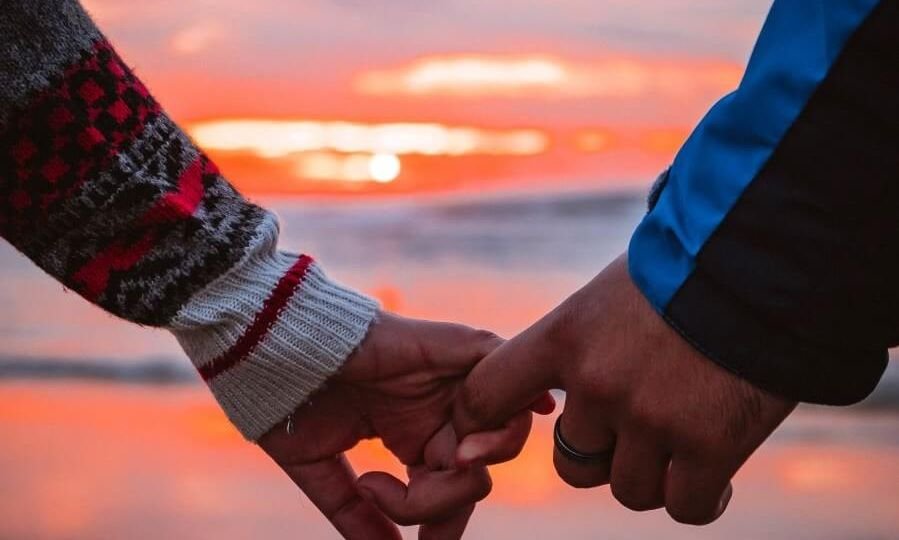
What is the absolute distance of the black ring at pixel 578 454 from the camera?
1879mm

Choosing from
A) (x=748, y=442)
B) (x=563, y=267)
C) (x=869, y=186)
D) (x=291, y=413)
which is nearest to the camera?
(x=869, y=186)

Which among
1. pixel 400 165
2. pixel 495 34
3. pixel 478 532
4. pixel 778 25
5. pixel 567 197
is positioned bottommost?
pixel 567 197

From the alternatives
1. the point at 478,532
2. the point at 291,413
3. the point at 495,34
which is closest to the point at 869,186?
the point at 291,413

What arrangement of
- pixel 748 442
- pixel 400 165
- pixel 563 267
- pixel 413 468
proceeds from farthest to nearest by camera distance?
pixel 400 165 → pixel 563 267 → pixel 413 468 → pixel 748 442

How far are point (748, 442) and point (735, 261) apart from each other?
0.87ft

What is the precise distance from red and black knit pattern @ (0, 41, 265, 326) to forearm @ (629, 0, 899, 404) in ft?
2.48

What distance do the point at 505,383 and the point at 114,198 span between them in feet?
2.28

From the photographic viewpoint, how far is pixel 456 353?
7.37ft

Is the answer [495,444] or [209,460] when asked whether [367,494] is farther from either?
[209,460]

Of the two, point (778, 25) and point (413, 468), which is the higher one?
point (778, 25)

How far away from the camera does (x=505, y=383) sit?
2.07 metres

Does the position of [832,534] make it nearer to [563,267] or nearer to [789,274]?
[789,274]

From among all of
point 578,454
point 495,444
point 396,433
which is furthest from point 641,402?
point 396,433

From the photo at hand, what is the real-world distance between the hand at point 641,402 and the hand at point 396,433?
0.27m
